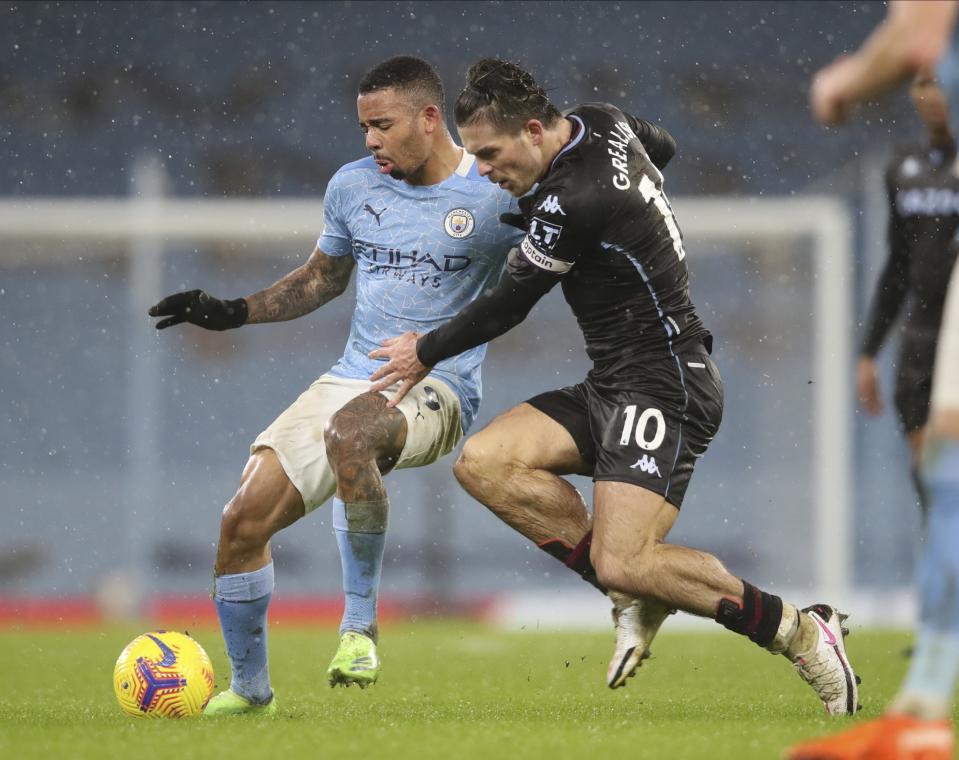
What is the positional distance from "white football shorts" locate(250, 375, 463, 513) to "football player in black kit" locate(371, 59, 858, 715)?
18 cm

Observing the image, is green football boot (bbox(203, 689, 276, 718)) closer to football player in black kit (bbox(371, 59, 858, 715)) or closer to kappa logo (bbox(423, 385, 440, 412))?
football player in black kit (bbox(371, 59, 858, 715))

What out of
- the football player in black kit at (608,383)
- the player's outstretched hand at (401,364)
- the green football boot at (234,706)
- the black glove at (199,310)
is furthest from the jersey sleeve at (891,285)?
the green football boot at (234,706)

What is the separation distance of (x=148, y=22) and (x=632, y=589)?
1474 centimetres

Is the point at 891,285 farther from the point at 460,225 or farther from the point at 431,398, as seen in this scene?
the point at 431,398

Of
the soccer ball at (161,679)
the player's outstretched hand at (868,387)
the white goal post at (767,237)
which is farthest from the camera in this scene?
the white goal post at (767,237)

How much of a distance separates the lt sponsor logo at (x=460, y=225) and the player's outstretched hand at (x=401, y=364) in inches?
21.3

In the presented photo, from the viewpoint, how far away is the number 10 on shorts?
15.5 ft

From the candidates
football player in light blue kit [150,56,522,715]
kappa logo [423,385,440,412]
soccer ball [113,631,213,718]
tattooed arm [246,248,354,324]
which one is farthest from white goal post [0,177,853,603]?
soccer ball [113,631,213,718]

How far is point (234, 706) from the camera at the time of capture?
477cm

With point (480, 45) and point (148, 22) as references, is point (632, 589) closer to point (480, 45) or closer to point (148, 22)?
point (480, 45)

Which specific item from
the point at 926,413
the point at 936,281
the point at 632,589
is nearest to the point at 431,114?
the point at 632,589

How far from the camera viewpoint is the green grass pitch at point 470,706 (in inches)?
147

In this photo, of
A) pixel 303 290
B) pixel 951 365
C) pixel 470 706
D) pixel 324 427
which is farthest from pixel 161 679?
pixel 951 365

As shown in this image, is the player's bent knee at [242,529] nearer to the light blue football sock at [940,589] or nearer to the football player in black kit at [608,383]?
the football player in black kit at [608,383]
